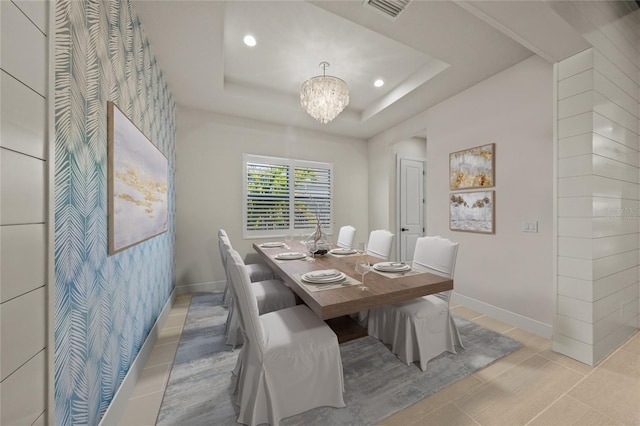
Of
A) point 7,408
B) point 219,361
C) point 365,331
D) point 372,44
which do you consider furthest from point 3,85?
point 372,44

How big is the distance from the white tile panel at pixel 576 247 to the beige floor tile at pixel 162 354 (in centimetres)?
338

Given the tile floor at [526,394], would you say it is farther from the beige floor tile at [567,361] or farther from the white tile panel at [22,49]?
the white tile panel at [22,49]

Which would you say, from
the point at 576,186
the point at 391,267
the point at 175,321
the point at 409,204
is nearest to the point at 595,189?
the point at 576,186

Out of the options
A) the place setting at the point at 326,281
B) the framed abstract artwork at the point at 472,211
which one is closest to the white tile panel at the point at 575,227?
the framed abstract artwork at the point at 472,211

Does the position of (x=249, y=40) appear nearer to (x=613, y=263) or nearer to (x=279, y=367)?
(x=279, y=367)

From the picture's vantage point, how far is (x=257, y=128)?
3.98m

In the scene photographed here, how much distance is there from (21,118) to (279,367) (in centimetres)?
144

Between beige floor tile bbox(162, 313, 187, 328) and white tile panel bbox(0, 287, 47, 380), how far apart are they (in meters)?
2.14

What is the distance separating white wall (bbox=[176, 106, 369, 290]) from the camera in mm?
3555

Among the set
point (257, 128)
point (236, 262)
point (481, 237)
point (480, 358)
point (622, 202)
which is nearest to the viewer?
point (236, 262)

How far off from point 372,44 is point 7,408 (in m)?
3.17

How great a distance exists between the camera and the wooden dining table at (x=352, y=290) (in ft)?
4.39

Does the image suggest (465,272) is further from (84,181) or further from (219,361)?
(84,181)

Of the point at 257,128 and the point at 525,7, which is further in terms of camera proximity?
the point at 257,128
